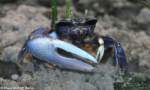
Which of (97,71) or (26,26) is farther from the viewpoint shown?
(26,26)

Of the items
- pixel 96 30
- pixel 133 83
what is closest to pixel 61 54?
pixel 133 83

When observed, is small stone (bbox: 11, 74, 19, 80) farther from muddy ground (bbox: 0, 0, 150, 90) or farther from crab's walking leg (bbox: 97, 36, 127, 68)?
crab's walking leg (bbox: 97, 36, 127, 68)

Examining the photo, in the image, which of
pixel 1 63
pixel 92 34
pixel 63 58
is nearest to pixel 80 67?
pixel 63 58

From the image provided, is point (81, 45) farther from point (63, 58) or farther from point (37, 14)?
point (37, 14)

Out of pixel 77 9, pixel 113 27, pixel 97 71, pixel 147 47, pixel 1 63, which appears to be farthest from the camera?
pixel 77 9

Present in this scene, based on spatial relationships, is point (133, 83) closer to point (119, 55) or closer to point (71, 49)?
point (119, 55)

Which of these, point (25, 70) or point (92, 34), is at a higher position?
point (92, 34)

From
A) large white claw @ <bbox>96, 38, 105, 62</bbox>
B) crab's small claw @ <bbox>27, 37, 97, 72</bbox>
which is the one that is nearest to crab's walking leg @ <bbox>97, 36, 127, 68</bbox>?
large white claw @ <bbox>96, 38, 105, 62</bbox>
